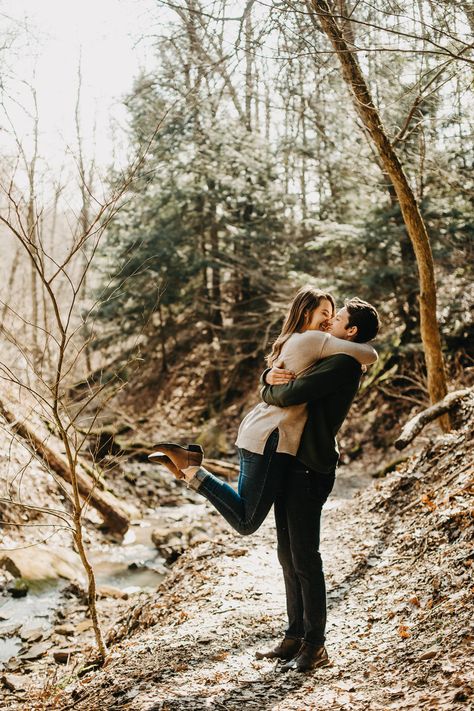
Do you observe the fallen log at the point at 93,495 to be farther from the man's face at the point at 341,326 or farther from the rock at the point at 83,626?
the man's face at the point at 341,326

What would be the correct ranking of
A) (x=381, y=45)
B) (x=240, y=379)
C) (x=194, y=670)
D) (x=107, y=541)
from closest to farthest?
(x=194, y=670) → (x=381, y=45) → (x=107, y=541) → (x=240, y=379)

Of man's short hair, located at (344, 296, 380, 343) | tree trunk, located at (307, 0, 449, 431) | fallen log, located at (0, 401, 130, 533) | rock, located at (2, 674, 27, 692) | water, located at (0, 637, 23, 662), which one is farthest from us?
fallen log, located at (0, 401, 130, 533)

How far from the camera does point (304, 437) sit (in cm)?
334

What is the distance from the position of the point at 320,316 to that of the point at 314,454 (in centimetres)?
78

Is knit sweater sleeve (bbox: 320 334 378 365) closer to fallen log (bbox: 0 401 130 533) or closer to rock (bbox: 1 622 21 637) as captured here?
rock (bbox: 1 622 21 637)

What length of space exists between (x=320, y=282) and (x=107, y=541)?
6532 mm

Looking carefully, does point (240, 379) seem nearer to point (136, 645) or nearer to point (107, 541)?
point (107, 541)

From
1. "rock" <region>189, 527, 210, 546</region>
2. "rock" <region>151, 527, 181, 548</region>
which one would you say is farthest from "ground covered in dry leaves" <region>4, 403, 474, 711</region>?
"rock" <region>151, 527, 181, 548</region>

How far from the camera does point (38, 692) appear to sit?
4746 millimetres

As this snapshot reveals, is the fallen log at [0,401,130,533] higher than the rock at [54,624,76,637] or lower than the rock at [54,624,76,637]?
higher

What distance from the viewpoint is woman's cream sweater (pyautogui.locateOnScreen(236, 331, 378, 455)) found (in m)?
3.31

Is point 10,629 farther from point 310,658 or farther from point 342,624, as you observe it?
point 310,658

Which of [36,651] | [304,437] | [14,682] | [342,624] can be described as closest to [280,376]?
[304,437]

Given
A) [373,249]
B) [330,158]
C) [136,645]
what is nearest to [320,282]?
[373,249]
